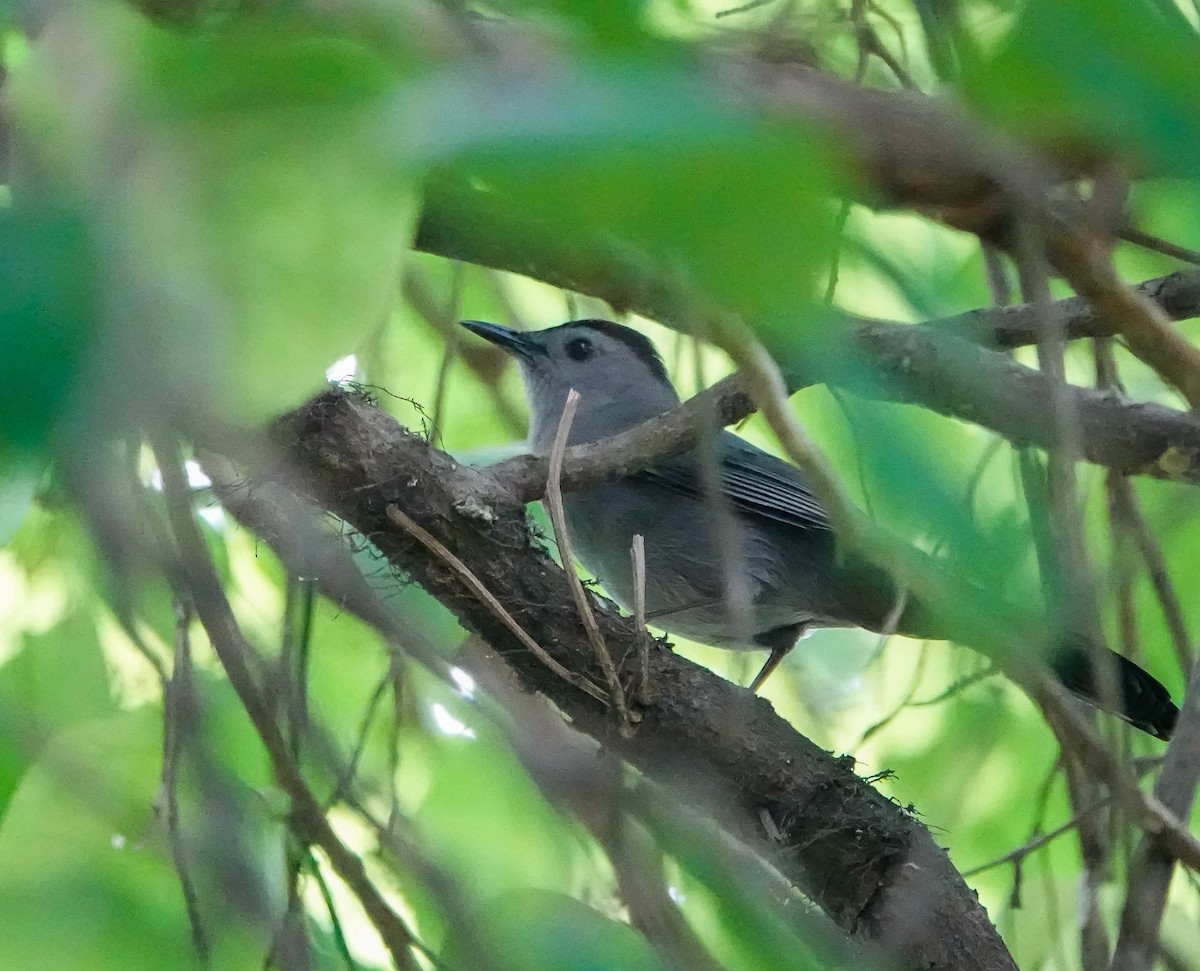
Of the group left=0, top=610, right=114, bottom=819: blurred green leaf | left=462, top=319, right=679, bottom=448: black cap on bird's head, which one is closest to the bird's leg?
left=462, top=319, right=679, bottom=448: black cap on bird's head

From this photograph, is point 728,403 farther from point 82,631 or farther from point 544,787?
point 82,631

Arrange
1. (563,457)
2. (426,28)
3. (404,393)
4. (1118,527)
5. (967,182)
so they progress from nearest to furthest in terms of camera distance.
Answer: (426,28)
(967,182)
(563,457)
(1118,527)
(404,393)

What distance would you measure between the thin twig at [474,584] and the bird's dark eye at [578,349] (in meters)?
2.31

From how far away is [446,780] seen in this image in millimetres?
2277

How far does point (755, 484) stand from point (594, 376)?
0.93m

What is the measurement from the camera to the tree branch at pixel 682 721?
222cm

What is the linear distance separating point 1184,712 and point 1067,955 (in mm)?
805

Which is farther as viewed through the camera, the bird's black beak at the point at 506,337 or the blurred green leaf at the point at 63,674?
the bird's black beak at the point at 506,337

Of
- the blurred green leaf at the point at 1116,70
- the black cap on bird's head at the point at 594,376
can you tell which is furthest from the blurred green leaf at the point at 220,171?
the black cap on bird's head at the point at 594,376

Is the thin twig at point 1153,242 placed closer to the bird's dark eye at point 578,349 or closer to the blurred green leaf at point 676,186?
the blurred green leaf at point 676,186

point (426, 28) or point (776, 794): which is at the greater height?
point (426, 28)

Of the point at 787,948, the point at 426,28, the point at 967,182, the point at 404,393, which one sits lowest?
the point at 404,393

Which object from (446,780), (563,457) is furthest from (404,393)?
(446,780)

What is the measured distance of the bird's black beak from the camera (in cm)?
386
